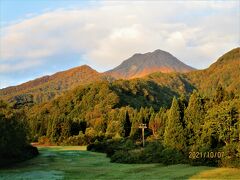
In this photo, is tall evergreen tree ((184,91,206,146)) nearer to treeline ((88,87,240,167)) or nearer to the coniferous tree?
treeline ((88,87,240,167))

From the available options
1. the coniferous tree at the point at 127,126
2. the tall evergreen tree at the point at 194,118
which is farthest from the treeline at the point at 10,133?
the coniferous tree at the point at 127,126

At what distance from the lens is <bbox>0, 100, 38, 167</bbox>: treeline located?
49344 mm

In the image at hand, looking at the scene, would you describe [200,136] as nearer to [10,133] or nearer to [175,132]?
[175,132]

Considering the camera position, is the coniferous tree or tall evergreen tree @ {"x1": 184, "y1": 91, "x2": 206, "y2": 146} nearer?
tall evergreen tree @ {"x1": 184, "y1": 91, "x2": 206, "y2": 146}

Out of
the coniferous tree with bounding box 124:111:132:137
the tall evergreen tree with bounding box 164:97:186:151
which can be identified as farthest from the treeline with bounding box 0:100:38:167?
the coniferous tree with bounding box 124:111:132:137

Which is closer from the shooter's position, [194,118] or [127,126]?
[194,118]

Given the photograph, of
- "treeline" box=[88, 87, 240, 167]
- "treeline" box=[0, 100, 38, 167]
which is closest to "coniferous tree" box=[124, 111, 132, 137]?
"treeline" box=[88, 87, 240, 167]

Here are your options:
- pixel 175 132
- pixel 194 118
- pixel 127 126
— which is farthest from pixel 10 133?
pixel 127 126

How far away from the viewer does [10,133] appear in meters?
50.6

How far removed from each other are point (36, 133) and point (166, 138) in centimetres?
9661

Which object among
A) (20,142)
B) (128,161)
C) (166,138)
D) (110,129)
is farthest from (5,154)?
(110,129)

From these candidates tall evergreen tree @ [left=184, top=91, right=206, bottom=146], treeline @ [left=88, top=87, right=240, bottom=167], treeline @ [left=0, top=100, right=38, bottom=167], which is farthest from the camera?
tall evergreen tree @ [left=184, top=91, right=206, bottom=146]

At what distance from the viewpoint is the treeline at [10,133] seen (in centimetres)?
4934

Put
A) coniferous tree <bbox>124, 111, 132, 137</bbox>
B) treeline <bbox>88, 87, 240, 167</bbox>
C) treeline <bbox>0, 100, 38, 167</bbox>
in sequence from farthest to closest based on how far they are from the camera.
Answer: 1. coniferous tree <bbox>124, 111, 132, 137</bbox>
2. treeline <bbox>0, 100, 38, 167</bbox>
3. treeline <bbox>88, 87, 240, 167</bbox>
